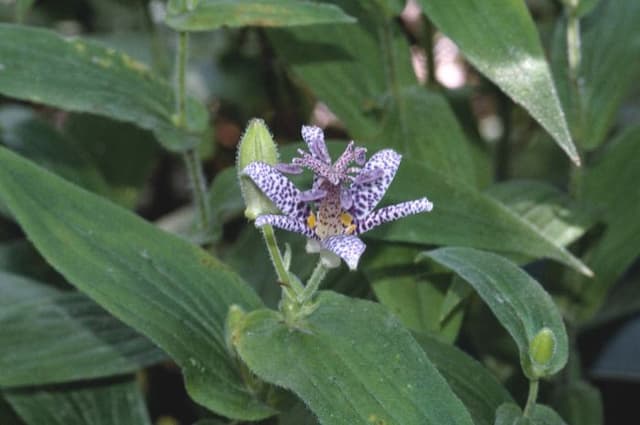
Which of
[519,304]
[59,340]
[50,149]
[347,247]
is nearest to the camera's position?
[347,247]

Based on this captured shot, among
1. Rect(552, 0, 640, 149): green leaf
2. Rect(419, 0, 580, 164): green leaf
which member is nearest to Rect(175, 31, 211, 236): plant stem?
Rect(419, 0, 580, 164): green leaf

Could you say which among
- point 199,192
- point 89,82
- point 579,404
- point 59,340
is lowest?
point 579,404

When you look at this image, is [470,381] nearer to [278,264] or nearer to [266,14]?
[278,264]

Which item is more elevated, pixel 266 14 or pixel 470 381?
pixel 266 14

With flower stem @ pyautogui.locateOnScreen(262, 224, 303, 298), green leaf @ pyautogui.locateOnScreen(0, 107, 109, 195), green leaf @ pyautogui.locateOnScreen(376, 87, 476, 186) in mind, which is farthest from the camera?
green leaf @ pyautogui.locateOnScreen(0, 107, 109, 195)

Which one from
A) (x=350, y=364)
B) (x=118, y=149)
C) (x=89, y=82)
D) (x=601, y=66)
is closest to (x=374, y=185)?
(x=350, y=364)

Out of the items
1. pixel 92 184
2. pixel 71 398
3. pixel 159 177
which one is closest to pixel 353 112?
pixel 92 184

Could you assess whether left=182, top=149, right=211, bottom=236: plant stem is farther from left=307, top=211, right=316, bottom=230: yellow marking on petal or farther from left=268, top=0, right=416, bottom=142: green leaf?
left=307, top=211, right=316, bottom=230: yellow marking on petal
